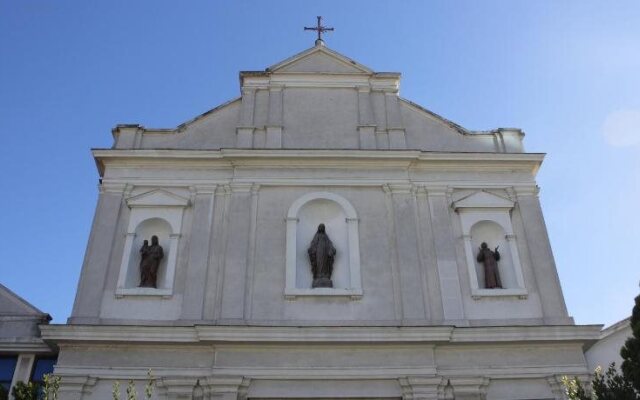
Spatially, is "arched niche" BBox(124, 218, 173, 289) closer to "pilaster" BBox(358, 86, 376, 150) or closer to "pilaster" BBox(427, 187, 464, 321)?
"pilaster" BBox(358, 86, 376, 150)

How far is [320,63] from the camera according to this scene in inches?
688

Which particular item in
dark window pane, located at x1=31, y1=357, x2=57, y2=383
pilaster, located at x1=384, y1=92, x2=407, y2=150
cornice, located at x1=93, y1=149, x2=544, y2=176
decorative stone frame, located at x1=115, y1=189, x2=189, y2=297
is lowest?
dark window pane, located at x1=31, y1=357, x2=57, y2=383

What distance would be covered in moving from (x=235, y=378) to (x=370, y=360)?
258cm

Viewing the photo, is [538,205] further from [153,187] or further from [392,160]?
[153,187]

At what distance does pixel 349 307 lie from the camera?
13.5 metres

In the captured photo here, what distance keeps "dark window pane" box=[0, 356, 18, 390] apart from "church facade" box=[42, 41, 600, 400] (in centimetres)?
158

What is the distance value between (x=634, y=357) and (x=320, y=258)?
20.7 feet

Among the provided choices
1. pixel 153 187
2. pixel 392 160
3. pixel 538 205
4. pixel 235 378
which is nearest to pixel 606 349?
pixel 538 205

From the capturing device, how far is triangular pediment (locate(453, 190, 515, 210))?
49.6ft

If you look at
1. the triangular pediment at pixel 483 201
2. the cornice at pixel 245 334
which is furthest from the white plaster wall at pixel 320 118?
the cornice at pixel 245 334

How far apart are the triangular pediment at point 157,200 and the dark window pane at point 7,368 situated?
3967 millimetres

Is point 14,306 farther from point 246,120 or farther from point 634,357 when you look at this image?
point 634,357

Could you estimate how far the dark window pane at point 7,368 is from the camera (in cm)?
1328

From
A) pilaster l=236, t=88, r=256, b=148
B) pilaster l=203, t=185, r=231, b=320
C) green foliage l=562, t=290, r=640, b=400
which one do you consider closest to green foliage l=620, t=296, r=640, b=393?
green foliage l=562, t=290, r=640, b=400
